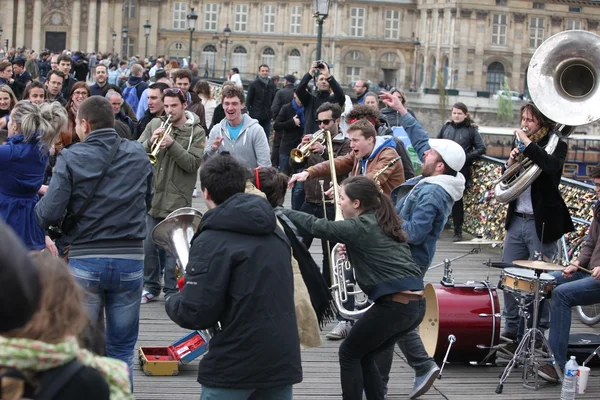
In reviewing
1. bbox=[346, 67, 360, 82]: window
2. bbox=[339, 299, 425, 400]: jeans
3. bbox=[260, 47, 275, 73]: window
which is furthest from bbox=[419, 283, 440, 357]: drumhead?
bbox=[260, 47, 275, 73]: window

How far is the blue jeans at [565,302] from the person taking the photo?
7.32 metres

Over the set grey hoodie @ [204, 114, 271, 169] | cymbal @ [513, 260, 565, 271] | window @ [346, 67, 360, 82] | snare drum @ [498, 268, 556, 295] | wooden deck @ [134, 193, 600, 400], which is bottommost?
wooden deck @ [134, 193, 600, 400]

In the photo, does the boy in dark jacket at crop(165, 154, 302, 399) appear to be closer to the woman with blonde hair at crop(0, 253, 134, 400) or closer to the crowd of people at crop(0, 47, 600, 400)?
the crowd of people at crop(0, 47, 600, 400)

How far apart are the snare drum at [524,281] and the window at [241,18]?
232 ft

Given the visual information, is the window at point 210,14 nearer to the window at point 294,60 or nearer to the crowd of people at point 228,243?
the window at point 294,60

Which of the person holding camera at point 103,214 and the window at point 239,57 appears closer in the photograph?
the person holding camera at point 103,214

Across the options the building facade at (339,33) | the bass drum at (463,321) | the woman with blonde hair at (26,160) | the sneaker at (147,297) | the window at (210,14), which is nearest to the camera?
the woman with blonde hair at (26,160)

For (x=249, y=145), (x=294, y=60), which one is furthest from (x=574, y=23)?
(x=249, y=145)

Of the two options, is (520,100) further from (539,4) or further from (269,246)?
(269,246)

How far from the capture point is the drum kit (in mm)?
7262

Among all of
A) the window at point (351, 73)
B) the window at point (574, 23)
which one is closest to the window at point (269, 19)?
the window at point (351, 73)

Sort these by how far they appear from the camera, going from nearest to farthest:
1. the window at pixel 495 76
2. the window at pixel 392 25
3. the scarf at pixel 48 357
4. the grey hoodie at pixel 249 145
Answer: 1. the scarf at pixel 48 357
2. the grey hoodie at pixel 249 145
3. the window at pixel 495 76
4. the window at pixel 392 25

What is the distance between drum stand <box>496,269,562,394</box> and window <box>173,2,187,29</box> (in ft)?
235

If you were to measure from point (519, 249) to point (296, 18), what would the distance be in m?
68.7
